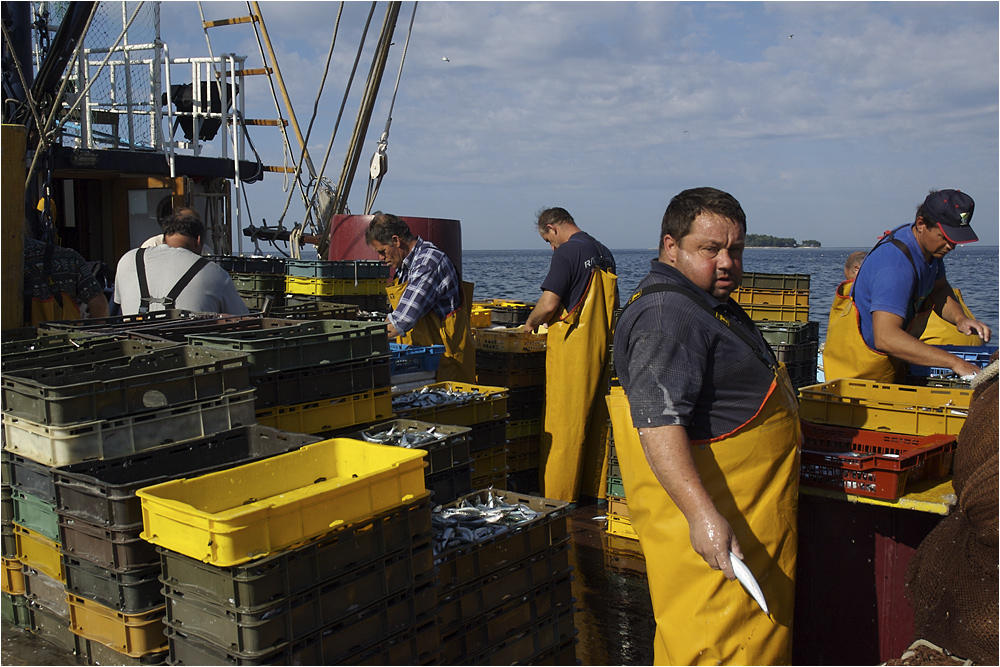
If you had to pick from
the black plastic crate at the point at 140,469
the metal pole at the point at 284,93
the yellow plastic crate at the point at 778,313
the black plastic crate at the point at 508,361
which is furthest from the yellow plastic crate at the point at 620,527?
the metal pole at the point at 284,93

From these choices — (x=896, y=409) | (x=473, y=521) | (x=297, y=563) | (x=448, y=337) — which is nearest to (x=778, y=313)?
(x=448, y=337)

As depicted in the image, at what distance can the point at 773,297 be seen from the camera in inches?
321

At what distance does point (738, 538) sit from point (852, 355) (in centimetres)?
239

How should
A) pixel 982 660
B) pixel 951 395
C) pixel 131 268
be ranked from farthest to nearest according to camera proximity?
pixel 131 268, pixel 951 395, pixel 982 660

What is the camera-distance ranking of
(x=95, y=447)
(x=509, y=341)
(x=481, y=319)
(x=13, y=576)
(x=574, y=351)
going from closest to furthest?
1. (x=95, y=447)
2. (x=13, y=576)
3. (x=574, y=351)
4. (x=509, y=341)
5. (x=481, y=319)

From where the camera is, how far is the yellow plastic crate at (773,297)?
26.5ft

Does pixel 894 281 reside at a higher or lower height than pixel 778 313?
higher

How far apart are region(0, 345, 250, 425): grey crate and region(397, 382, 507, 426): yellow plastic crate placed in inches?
53.9

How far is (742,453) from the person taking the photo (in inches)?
Answer: 108

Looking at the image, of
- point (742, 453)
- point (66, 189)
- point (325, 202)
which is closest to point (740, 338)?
point (742, 453)

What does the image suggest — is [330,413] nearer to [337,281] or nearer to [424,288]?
[424,288]

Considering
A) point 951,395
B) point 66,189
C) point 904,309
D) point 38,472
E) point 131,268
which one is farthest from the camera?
point 66,189

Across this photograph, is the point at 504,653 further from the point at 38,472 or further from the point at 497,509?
the point at 38,472

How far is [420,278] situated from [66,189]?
332 inches
